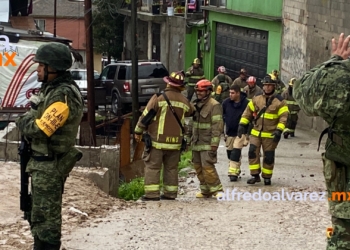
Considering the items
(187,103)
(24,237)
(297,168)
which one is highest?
(187,103)

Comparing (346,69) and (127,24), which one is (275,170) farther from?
(127,24)

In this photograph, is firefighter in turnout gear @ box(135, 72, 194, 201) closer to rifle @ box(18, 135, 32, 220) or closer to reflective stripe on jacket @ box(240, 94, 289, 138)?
reflective stripe on jacket @ box(240, 94, 289, 138)

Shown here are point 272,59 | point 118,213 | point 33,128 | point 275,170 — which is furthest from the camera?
point 272,59

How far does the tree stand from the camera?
42.0 m

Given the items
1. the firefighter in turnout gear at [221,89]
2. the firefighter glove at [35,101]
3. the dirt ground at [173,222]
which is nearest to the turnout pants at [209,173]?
the dirt ground at [173,222]

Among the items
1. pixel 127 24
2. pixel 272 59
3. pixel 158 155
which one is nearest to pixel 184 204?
pixel 158 155

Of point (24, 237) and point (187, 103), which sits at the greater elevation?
point (187, 103)

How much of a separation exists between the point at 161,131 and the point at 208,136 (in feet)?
2.71

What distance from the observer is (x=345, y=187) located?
5211 millimetres

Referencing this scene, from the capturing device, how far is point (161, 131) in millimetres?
10320

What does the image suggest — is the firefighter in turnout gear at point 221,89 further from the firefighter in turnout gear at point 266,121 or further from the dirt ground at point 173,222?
the dirt ground at point 173,222

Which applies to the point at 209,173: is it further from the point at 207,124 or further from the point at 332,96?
the point at 332,96

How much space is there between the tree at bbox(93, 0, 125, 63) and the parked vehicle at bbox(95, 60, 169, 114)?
1439 cm

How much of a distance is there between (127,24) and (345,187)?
3785 cm
